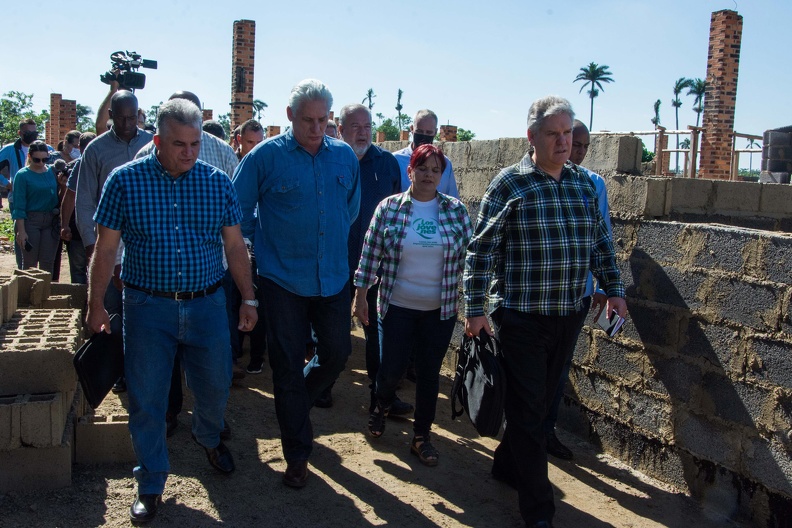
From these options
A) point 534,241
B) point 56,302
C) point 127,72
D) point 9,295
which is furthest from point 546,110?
point 127,72

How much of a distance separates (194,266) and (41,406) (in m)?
1.05

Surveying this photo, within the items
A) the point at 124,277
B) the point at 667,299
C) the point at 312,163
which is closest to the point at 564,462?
the point at 667,299

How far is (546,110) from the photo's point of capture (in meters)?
3.61

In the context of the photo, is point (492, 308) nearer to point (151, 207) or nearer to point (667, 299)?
point (667, 299)

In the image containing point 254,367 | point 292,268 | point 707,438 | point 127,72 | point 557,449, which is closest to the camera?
point 292,268

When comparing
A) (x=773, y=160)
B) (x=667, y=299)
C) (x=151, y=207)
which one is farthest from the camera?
(x=773, y=160)

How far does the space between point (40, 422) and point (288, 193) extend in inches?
66.2

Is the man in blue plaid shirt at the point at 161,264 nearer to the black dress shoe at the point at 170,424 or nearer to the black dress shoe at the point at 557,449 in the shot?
the black dress shoe at the point at 170,424

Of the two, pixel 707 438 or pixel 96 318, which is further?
pixel 707 438

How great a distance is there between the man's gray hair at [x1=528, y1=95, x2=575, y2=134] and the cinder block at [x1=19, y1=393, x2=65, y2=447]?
8.99 ft

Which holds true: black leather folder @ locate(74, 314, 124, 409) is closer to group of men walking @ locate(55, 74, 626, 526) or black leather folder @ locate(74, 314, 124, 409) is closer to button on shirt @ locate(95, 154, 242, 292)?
group of men walking @ locate(55, 74, 626, 526)

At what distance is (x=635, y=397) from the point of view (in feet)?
15.0

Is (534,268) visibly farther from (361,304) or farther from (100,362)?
(100,362)

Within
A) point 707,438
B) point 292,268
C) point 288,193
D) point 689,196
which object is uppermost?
point 689,196
